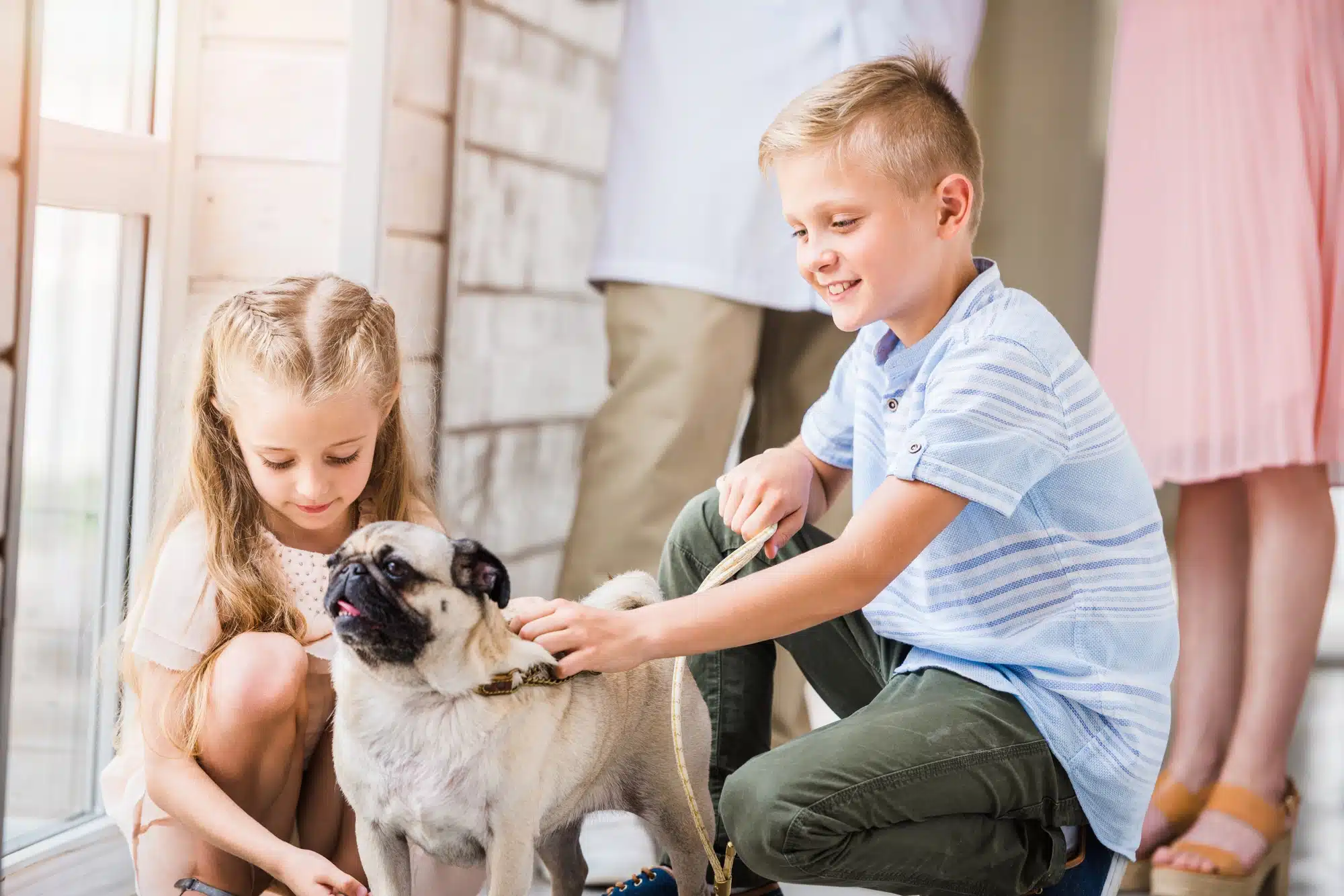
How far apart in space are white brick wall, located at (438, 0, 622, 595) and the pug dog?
0.62 metres

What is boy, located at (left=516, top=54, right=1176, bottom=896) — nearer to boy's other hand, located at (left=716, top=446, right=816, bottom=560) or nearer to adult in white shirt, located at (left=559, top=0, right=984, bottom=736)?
boy's other hand, located at (left=716, top=446, right=816, bottom=560)

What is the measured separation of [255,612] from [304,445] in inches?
6.2

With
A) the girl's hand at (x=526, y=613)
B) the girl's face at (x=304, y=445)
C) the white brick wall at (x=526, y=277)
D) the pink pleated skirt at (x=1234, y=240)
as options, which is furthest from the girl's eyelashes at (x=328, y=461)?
the pink pleated skirt at (x=1234, y=240)

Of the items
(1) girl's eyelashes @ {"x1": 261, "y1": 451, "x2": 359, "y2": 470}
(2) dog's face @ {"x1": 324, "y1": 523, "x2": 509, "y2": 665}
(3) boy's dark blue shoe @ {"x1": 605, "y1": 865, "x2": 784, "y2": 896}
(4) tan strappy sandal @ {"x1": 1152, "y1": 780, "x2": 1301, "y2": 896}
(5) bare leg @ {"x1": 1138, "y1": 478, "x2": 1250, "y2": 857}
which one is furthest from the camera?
(5) bare leg @ {"x1": 1138, "y1": 478, "x2": 1250, "y2": 857}

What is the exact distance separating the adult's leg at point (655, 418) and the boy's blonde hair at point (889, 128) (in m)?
0.55

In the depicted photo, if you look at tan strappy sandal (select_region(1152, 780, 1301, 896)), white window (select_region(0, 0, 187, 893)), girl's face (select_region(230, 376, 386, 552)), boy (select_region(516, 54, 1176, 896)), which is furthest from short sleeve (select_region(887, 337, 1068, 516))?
white window (select_region(0, 0, 187, 893))

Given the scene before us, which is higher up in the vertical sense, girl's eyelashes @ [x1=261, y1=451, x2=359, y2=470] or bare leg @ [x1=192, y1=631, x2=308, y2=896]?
girl's eyelashes @ [x1=261, y1=451, x2=359, y2=470]

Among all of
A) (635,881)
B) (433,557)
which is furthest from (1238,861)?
(433,557)

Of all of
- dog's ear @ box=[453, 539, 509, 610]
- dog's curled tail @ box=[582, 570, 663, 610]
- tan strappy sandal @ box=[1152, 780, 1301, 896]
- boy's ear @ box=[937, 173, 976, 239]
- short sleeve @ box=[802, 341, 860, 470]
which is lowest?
tan strappy sandal @ box=[1152, 780, 1301, 896]

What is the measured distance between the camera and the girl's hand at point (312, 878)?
1.06 metres

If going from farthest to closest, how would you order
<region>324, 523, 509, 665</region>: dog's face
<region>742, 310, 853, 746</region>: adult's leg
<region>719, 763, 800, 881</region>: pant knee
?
1. <region>742, 310, 853, 746</region>: adult's leg
2. <region>719, 763, 800, 881</region>: pant knee
3. <region>324, 523, 509, 665</region>: dog's face

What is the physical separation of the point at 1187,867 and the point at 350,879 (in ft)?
3.17

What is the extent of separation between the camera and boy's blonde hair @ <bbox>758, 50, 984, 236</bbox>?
1.11 m

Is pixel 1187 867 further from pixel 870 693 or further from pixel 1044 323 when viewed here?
pixel 1044 323
